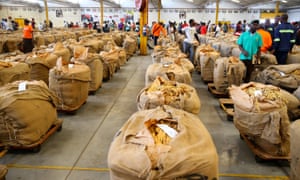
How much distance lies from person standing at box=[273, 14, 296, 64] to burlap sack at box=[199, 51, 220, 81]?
4.75ft

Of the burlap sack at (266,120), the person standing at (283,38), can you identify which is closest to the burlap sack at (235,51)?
the person standing at (283,38)

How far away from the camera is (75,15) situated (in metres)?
33.3

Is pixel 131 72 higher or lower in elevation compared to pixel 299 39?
lower

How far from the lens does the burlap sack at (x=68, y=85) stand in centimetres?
466

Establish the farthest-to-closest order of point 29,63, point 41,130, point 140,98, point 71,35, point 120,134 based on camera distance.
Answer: point 71,35 → point 29,63 → point 41,130 → point 140,98 → point 120,134

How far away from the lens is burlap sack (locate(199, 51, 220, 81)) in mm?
6766

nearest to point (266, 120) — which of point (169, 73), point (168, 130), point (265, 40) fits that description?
point (168, 130)

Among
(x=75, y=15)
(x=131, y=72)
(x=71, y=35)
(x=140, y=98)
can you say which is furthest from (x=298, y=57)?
(x=75, y=15)

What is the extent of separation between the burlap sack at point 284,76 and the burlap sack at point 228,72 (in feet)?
1.72

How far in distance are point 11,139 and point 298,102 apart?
14.3ft

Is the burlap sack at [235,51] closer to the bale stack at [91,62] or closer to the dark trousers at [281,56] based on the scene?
the dark trousers at [281,56]

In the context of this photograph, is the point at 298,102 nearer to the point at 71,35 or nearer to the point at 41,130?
the point at 41,130

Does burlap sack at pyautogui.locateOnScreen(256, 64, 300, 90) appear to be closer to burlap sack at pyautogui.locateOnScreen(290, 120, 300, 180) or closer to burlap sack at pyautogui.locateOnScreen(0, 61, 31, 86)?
burlap sack at pyautogui.locateOnScreen(290, 120, 300, 180)

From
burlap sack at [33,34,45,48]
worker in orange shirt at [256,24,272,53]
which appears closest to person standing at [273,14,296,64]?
worker in orange shirt at [256,24,272,53]
